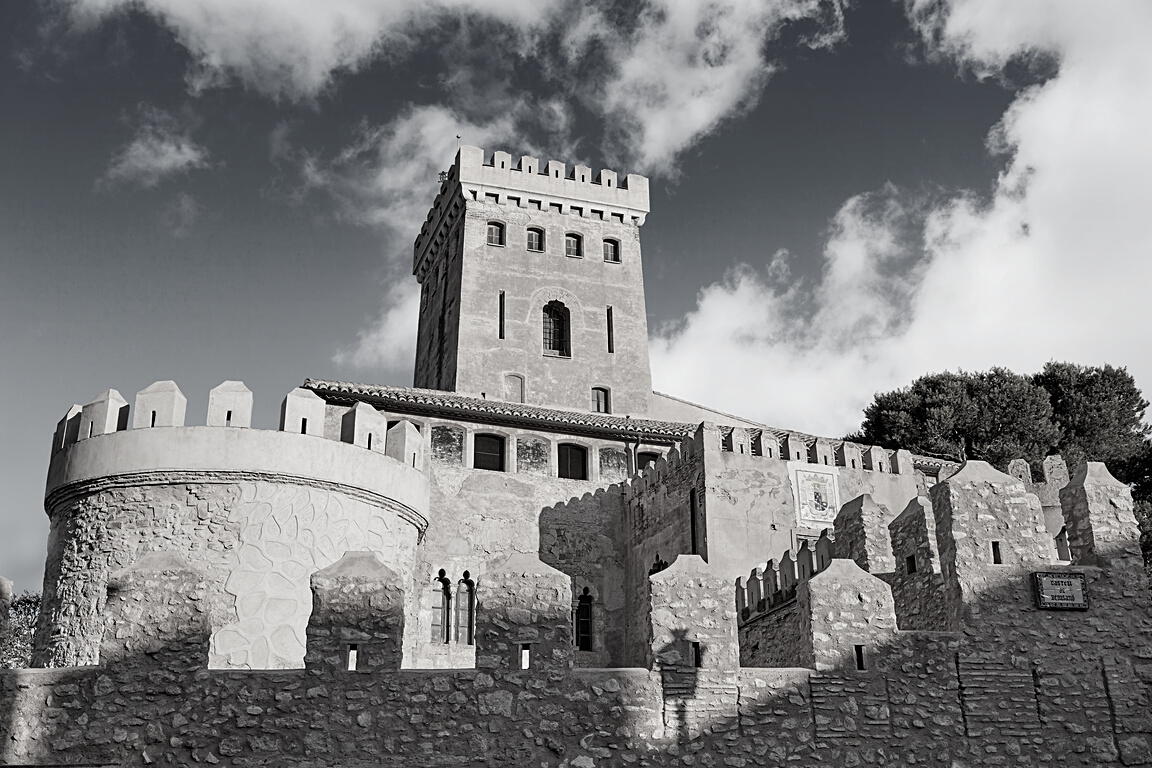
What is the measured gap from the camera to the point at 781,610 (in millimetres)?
17562

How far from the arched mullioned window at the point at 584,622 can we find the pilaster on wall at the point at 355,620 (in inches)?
568

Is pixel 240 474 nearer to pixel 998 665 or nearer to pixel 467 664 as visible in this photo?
pixel 467 664

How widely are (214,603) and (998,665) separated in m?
10.8

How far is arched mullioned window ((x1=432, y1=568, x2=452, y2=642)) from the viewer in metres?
24.6

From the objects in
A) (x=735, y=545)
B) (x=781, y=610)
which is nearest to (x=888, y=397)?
(x=735, y=545)

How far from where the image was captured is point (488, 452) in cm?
2745

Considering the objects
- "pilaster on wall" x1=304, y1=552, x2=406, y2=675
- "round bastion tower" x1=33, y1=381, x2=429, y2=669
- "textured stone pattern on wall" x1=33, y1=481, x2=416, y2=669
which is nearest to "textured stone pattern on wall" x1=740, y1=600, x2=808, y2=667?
"round bastion tower" x1=33, y1=381, x2=429, y2=669

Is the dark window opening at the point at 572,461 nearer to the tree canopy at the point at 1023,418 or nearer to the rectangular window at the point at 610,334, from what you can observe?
the rectangular window at the point at 610,334

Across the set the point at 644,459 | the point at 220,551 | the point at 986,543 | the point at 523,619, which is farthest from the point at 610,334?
the point at 523,619

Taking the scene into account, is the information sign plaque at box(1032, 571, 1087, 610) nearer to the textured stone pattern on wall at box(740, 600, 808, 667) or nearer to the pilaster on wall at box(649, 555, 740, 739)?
the textured stone pattern on wall at box(740, 600, 808, 667)

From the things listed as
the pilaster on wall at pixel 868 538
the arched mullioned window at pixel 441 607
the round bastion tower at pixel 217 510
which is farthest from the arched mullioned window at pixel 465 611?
the pilaster on wall at pixel 868 538

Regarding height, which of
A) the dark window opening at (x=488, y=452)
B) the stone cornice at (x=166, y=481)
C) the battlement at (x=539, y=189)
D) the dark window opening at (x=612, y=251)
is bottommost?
the stone cornice at (x=166, y=481)

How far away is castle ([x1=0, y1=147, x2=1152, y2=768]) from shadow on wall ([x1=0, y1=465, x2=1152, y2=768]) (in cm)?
3

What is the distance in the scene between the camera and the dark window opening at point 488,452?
27.2 m
